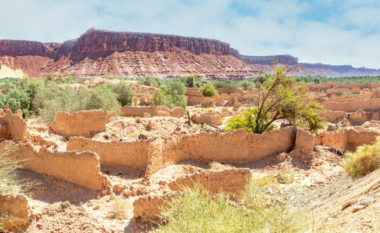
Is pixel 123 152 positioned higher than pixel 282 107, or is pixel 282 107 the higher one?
pixel 282 107

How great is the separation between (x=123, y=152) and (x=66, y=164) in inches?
76.1

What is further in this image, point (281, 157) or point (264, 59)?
point (264, 59)

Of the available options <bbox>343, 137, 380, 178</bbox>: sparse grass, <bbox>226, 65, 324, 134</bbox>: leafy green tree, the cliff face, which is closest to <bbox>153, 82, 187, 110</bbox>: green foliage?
<bbox>226, 65, 324, 134</bbox>: leafy green tree

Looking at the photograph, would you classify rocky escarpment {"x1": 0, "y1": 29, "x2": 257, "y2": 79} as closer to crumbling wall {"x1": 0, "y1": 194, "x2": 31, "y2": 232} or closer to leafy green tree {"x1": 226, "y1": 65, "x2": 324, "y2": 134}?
leafy green tree {"x1": 226, "y1": 65, "x2": 324, "y2": 134}

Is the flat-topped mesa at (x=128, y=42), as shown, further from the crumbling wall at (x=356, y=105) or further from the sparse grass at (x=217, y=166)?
the sparse grass at (x=217, y=166)

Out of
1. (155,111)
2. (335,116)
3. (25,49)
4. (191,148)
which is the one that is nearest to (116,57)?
(25,49)

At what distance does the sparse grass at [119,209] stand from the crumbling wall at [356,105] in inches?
787

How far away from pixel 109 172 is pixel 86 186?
4.26ft

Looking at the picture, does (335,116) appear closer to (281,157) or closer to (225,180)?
(281,157)

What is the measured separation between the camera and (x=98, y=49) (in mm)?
92375

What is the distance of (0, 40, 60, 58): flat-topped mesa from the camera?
307ft

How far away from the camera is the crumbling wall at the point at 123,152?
9.09m

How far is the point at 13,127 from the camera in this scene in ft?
37.7

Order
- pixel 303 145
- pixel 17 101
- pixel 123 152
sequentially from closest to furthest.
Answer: pixel 123 152, pixel 303 145, pixel 17 101
